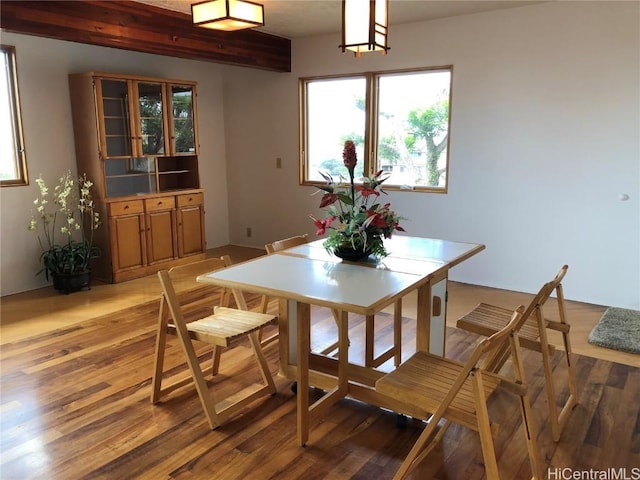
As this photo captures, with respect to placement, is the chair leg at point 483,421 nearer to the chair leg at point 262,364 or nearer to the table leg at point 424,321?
the table leg at point 424,321

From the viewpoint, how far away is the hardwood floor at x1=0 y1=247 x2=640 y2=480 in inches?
84.3

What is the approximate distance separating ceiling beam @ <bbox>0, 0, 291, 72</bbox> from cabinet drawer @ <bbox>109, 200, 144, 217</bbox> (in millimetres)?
1435

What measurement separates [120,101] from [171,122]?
1.82ft

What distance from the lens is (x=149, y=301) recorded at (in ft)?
14.2

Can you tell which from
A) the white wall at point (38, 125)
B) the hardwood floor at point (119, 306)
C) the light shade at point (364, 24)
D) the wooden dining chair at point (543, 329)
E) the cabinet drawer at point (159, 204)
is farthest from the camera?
the cabinet drawer at point (159, 204)

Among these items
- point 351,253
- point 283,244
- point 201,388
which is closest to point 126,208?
point 283,244

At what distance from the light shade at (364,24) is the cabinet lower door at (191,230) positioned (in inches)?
136

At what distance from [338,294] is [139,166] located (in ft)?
12.8

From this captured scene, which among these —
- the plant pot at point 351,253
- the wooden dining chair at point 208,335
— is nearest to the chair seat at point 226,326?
the wooden dining chair at point 208,335

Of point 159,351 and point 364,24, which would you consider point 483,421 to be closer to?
point 159,351

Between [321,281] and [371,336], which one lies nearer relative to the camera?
[321,281]

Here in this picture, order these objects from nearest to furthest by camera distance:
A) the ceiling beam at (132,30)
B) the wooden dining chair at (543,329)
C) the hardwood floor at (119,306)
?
1. the wooden dining chair at (543,329)
2. the ceiling beam at (132,30)
3. the hardwood floor at (119,306)

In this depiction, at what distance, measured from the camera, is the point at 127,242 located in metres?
4.91

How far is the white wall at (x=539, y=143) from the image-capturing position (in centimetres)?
402
